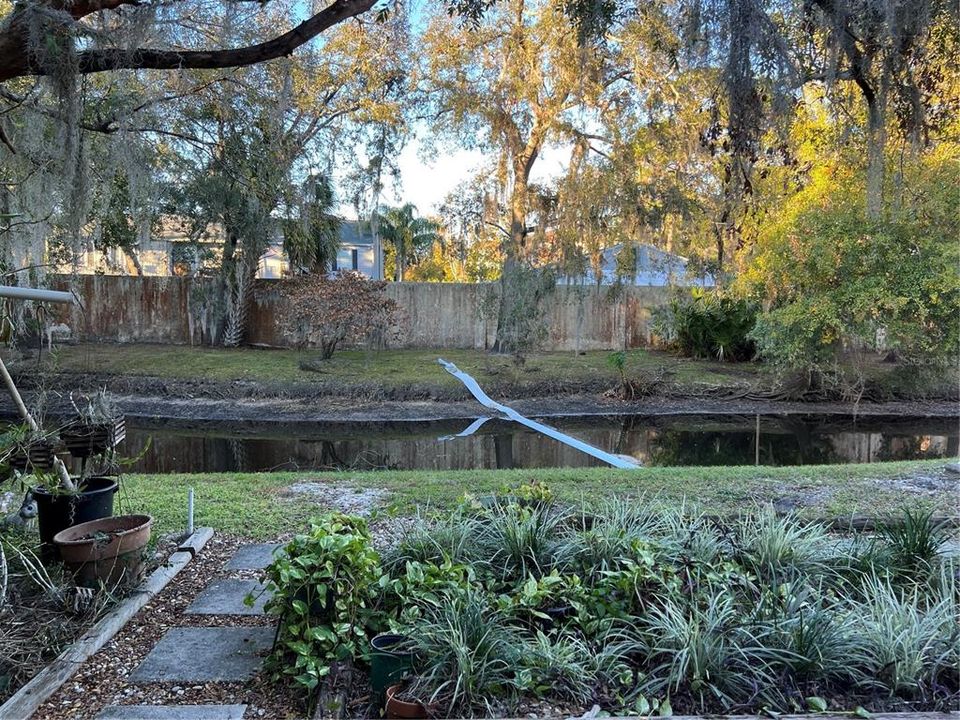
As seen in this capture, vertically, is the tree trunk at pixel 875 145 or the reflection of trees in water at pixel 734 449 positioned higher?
the tree trunk at pixel 875 145

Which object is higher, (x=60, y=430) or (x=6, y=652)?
(x=60, y=430)

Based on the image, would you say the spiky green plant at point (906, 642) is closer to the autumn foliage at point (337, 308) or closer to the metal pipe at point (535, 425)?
the metal pipe at point (535, 425)

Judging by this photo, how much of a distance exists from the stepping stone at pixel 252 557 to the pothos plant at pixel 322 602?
1.16 metres

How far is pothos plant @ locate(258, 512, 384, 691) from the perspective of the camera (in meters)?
2.62

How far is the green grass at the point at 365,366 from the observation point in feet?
44.0

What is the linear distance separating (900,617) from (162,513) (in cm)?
Result: 457

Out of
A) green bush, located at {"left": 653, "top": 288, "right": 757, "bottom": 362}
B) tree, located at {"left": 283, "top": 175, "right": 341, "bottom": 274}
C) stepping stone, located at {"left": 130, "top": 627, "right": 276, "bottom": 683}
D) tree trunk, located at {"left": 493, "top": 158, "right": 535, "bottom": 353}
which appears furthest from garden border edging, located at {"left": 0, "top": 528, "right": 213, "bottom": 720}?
green bush, located at {"left": 653, "top": 288, "right": 757, "bottom": 362}

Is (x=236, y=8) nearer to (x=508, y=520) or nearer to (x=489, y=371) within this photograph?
(x=508, y=520)

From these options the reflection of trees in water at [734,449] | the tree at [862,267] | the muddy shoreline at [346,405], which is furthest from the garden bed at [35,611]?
the tree at [862,267]

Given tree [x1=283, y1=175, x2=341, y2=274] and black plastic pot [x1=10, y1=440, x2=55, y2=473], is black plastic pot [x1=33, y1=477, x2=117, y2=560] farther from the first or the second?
tree [x1=283, y1=175, x2=341, y2=274]

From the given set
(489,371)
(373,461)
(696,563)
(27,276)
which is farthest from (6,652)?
(489,371)

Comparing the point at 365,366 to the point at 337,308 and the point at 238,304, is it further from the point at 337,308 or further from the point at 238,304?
the point at 238,304

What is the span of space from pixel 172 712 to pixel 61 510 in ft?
5.23

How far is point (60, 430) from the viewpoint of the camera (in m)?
3.67
